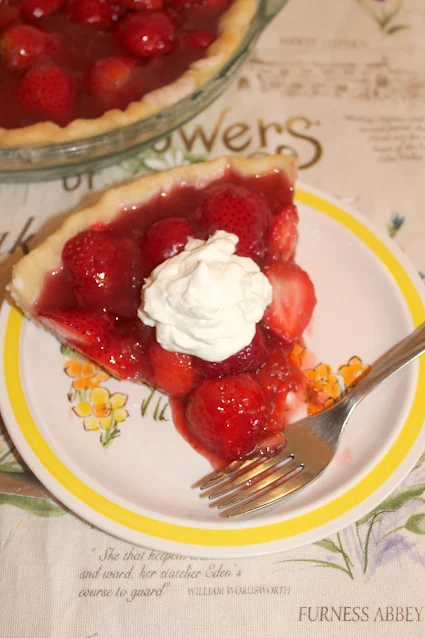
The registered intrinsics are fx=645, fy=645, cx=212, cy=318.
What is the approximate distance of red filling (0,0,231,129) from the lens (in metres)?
1.74

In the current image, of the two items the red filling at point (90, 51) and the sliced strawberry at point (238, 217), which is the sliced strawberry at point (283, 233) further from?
the red filling at point (90, 51)

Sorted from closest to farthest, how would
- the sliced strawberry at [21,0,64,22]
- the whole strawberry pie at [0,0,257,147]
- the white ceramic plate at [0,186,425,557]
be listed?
the white ceramic plate at [0,186,425,557] < the whole strawberry pie at [0,0,257,147] < the sliced strawberry at [21,0,64,22]

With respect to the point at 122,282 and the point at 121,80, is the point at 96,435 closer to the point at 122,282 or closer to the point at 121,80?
the point at 122,282

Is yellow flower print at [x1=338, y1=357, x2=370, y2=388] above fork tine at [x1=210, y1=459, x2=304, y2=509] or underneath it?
above

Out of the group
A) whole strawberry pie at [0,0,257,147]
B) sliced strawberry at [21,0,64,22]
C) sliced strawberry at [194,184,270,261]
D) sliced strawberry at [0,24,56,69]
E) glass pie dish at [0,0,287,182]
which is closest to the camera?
sliced strawberry at [194,184,270,261]

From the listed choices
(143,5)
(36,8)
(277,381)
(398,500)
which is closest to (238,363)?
(277,381)

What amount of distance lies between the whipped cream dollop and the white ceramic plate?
205 millimetres

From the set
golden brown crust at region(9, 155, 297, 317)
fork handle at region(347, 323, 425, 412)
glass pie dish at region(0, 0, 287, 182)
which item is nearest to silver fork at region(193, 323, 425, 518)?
fork handle at region(347, 323, 425, 412)

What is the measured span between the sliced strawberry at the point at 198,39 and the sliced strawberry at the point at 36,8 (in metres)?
0.42

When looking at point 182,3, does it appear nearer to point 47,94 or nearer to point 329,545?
point 47,94

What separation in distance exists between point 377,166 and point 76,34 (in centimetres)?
97

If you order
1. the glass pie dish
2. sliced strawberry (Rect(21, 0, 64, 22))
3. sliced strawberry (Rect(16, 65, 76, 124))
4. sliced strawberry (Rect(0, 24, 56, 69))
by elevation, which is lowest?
the glass pie dish

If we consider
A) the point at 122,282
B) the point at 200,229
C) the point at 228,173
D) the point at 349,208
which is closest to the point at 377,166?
→ the point at 349,208

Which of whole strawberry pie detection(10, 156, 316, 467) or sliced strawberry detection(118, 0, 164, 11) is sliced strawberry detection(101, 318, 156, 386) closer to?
whole strawberry pie detection(10, 156, 316, 467)
